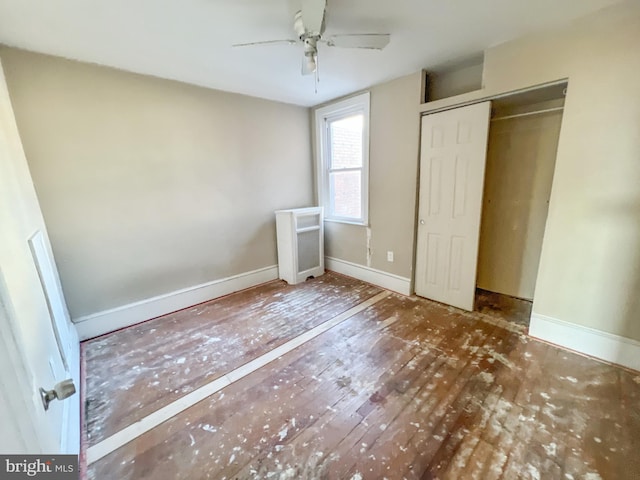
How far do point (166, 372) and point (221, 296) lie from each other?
1293mm

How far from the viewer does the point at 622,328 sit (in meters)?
1.91

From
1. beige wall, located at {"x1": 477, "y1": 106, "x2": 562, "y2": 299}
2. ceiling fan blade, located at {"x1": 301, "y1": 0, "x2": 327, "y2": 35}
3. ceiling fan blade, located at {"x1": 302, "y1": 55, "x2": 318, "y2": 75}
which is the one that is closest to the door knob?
ceiling fan blade, located at {"x1": 301, "y1": 0, "x2": 327, "y2": 35}

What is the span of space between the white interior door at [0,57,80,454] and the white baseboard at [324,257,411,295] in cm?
291

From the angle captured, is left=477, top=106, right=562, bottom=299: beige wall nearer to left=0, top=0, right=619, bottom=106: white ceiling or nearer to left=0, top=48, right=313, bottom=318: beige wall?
left=0, top=0, right=619, bottom=106: white ceiling

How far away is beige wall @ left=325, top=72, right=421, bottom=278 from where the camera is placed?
9.37ft

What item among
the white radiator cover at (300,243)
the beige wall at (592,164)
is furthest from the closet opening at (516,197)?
the white radiator cover at (300,243)

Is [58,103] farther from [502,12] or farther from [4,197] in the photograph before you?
[502,12]

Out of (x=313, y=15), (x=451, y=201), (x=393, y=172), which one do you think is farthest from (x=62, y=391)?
(x=393, y=172)

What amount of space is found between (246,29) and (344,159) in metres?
2.01

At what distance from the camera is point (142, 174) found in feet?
8.48

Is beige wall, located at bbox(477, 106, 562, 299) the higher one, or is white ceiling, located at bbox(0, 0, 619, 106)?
white ceiling, located at bbox(0, 0, 619, 106)

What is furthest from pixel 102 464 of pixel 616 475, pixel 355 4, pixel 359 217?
pixel 359 217
